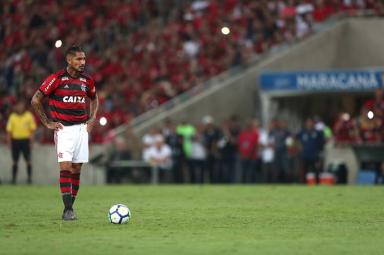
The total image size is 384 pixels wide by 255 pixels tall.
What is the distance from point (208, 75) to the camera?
109 ft

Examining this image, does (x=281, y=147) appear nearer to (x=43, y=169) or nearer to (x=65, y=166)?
(x=43, y=169)

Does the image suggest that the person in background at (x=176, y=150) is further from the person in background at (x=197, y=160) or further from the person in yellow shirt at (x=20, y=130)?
the person in yellow shirt at (x=20, y=130)

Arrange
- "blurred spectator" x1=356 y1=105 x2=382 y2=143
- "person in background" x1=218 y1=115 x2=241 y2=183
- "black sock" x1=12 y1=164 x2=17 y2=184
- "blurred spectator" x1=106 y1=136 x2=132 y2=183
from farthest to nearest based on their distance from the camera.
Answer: "blurred spectator" x1=106 y1=136 x2=132 y2=183
"person in background" x1=218 y1=115 x2=241 y2=183
"blurred spectator" x1=356 y1=105 x2=382 y2=143
"black sock" x1=12 y1=164 x2=17 y2=184

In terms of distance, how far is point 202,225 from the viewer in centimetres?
1338

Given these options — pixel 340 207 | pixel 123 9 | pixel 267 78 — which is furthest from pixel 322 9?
pixel 340 207

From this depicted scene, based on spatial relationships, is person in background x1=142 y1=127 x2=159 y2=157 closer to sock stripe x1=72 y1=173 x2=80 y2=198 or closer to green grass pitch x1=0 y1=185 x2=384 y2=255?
green grass pitch x1=0 y1=185 x2=384 y2=255

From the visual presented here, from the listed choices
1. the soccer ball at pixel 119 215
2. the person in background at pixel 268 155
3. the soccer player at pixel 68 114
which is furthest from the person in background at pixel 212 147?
the soccer ball at pixel 119 215

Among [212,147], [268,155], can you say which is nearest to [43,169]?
[212,147]

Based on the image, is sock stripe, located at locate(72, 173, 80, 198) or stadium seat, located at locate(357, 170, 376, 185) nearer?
sock stripe, located at locate(72, 173, 80, 198)

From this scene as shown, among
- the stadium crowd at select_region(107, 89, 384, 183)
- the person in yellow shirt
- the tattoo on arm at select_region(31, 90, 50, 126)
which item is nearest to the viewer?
the tattoo on arm at select_region(31, 90, 50, 126)

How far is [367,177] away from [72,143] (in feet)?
48.2

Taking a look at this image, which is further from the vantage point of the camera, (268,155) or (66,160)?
(268,155)

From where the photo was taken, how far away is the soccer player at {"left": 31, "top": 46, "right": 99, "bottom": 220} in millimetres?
14039

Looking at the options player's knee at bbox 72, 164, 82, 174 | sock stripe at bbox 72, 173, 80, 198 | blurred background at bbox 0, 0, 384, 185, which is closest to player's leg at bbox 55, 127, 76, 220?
player's knee at bbox 72, 164, 82, 174
